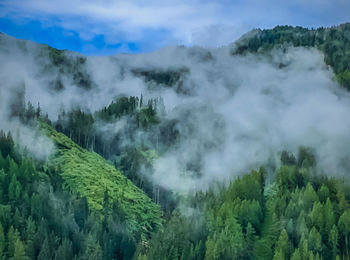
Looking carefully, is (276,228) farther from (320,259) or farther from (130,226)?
(130,226)

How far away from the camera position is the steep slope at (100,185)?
5942 inches

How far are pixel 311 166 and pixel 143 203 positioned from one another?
187 feet

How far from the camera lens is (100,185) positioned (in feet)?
531

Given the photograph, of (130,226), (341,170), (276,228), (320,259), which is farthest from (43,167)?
(341,170)

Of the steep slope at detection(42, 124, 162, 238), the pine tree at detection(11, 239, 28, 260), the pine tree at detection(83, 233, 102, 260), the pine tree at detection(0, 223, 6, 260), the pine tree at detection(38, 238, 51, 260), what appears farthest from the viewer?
the steep slope at detection(42, 124, 162, 238)

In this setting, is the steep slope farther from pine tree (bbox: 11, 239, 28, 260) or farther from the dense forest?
pine tree (bbox: 11, 239, 28, 260)

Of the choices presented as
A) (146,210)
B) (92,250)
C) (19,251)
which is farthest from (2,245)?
(146,210)

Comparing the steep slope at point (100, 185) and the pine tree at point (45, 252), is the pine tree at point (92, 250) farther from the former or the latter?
the steep slope at point (100, 185)

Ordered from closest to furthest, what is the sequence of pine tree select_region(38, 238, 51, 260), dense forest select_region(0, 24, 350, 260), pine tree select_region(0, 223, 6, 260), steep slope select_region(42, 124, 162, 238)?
pine tree select_region(0, 223, 6, 260), pine tree select_region(38, 238, 51, 260), dense forest select_region(0, 24, 350, 260), steep slope select_region(42, 124, 162, 238)

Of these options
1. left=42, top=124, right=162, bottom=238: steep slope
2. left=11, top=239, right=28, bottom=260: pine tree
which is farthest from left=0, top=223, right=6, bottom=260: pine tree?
left=42, top=124, right=162, bottom=238: steep slope

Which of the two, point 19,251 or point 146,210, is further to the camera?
point 146,210

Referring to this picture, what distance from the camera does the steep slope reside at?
151 metres

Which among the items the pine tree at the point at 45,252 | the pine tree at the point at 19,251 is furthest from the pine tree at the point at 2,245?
the pine tree at the point at 45,252

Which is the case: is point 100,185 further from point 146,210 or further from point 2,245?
point 2,245
